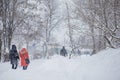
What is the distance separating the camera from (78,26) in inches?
615

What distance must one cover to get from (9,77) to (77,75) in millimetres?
3818

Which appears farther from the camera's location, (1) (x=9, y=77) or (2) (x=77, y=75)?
(1) (x=9, y=77)

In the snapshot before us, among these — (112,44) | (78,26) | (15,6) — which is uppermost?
(15,6)

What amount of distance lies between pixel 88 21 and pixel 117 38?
199 centimetres

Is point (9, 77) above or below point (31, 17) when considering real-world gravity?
below

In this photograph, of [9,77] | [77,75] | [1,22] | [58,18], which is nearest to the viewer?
[77,75]

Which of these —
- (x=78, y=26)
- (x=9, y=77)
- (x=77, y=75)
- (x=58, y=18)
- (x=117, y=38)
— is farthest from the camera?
(x=58, y=18)

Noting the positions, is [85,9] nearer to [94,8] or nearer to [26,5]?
[94,8]

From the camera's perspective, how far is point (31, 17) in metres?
28.4

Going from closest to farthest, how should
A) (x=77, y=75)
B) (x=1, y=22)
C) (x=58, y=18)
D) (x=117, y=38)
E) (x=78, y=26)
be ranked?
(x=77, y=75), (x=117, y=38), (x=78, y=26), (x=1, y=22), (x=58, y=18)

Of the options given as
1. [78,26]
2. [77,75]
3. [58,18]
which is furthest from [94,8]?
[58,18]

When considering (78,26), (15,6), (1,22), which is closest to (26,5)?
(15,6)

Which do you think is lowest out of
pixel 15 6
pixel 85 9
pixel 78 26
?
pixel 78 26

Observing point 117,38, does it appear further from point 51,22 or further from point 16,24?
point 51,22
